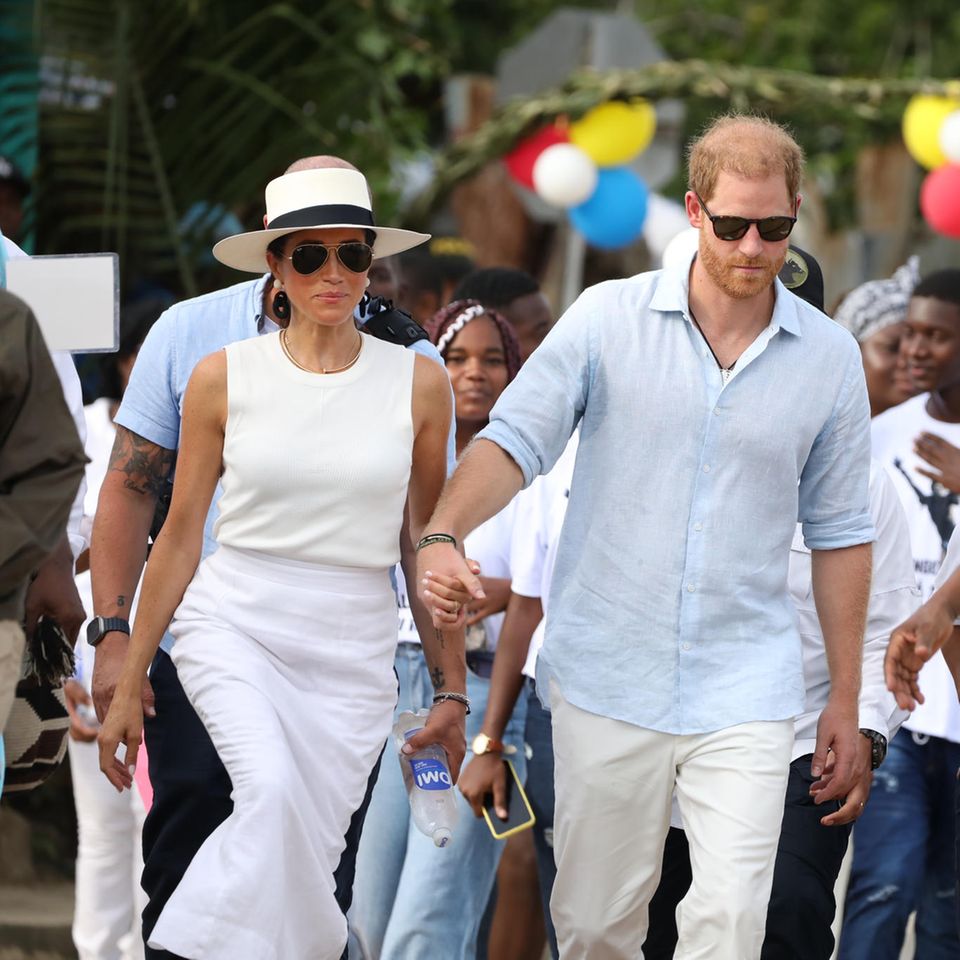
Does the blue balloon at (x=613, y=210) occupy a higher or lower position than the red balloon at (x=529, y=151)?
lower

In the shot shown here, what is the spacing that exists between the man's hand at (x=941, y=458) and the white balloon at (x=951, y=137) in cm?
540

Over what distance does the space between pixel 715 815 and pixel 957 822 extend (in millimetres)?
1083

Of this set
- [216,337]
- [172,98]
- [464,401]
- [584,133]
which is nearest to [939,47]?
[584,133]

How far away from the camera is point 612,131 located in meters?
12.0

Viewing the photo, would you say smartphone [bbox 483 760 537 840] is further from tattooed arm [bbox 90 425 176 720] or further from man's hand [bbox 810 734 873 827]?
tattooed arm [bbox 90 425 176 720]

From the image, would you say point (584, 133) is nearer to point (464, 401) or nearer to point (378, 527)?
point (464, 401)

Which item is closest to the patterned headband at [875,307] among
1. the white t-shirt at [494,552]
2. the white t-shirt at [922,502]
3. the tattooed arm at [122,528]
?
the white t-shirt at [922,502]

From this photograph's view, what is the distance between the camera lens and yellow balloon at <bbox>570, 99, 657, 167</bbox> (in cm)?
1203

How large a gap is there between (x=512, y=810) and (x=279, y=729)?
1519 mm

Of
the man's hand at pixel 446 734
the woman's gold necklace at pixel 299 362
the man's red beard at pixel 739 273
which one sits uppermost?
the man's red beard at pixel 739 273

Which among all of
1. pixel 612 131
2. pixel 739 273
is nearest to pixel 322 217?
pixel 739 273

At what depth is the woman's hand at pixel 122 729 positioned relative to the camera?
167 inches

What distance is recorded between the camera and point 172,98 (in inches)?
351

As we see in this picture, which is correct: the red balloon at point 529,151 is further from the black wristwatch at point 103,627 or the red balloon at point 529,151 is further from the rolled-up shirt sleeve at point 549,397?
the black wristwatch at point 103,627
